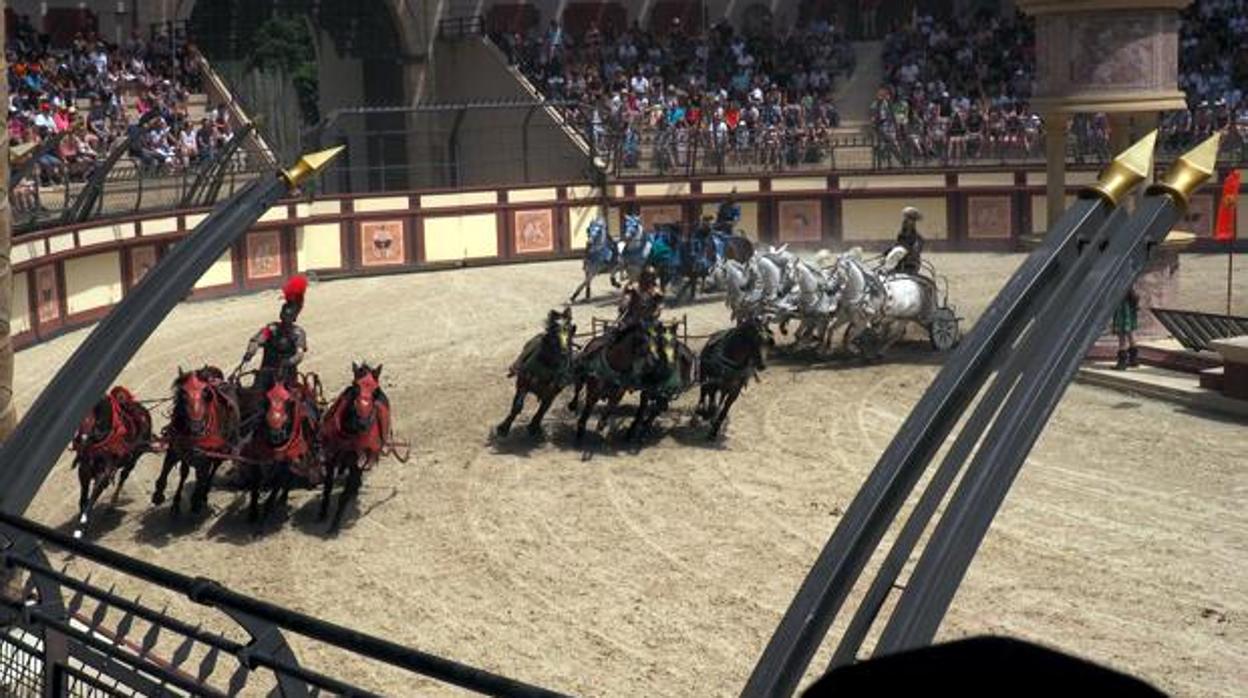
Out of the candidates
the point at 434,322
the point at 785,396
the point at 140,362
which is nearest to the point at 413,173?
the point at 434,322

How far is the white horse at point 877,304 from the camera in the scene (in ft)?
67.6

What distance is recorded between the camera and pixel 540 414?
55.9 ft

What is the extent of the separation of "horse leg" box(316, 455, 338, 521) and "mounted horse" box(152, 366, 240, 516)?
33.8 inches

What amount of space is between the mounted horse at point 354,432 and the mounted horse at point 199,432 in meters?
0.92

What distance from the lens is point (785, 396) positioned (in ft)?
62.8

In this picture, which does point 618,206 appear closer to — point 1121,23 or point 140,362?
point 140,362

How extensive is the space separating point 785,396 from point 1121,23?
5.77 meters

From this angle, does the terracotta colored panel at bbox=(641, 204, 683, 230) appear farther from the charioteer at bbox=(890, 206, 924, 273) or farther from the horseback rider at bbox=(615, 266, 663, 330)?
the horseback rider at bbox=(615, 266, 663, 330)

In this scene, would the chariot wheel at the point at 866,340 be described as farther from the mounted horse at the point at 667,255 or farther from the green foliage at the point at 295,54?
the green foliage at the point at 295,54

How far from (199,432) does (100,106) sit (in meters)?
18.7

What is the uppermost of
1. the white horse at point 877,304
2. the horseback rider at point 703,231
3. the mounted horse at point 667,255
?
the horseback rider at point 703,231

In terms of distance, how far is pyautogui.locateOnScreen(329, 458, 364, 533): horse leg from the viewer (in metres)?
13.9

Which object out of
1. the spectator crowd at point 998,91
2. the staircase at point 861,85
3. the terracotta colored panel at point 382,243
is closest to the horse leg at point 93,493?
the terracotta colored panel at point 382,243

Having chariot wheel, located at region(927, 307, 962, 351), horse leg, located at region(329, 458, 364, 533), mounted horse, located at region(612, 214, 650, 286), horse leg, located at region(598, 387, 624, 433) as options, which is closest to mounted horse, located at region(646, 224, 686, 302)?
mounted horse, located at region(612, 214, 650, 286)
